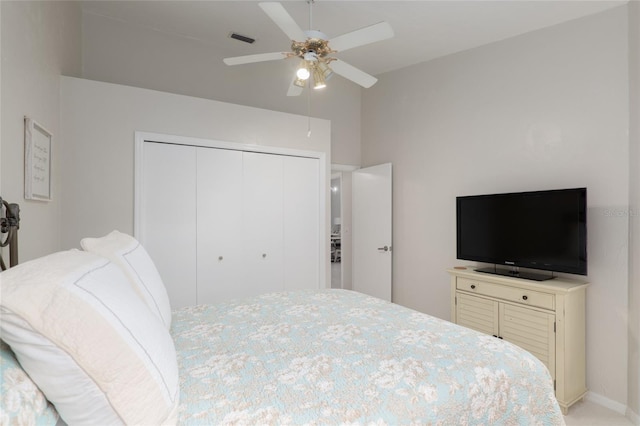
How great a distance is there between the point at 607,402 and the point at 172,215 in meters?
3.63

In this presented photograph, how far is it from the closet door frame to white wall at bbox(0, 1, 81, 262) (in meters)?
0.50

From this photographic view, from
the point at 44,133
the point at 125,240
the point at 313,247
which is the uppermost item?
the point at 44,133

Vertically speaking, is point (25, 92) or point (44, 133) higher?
point (25, 92)

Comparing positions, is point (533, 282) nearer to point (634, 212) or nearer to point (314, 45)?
point (634, 212)

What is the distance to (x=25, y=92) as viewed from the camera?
1.83 meters

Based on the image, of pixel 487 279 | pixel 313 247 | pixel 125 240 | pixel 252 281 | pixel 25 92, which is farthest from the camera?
pixel 313 247

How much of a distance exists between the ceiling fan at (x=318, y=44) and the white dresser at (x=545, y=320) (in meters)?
1.93

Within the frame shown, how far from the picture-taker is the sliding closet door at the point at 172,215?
2.93 meters

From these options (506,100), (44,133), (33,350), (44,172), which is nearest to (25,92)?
(44,133)

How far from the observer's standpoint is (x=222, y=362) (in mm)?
1281

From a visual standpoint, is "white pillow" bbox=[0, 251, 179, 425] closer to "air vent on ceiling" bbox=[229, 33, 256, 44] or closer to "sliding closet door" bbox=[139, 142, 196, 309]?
"sliding closet door" bbox=[139, 142, 196, 309]

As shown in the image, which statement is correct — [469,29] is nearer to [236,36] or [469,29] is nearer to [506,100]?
[506,100]

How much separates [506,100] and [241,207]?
2611 mm

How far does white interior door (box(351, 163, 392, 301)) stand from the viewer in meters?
4.24
